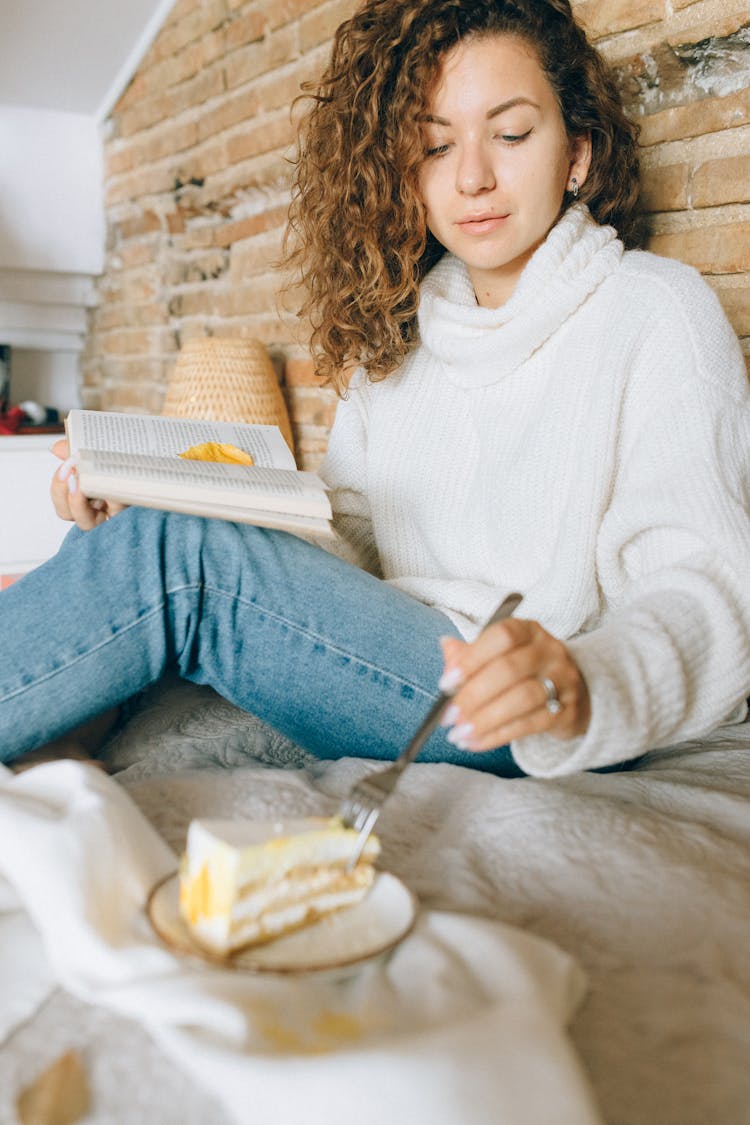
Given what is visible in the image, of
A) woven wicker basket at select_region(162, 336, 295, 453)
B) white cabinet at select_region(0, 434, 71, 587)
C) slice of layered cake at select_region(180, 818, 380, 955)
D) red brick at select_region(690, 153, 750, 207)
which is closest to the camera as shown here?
slice of layered cake at select_region(180, 818, 380, 955)

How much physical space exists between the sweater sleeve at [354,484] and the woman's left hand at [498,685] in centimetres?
74

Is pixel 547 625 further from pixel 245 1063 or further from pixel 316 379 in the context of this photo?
pixel 316 379

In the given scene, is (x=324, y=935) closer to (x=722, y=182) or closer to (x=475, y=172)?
(x=475, y=172)

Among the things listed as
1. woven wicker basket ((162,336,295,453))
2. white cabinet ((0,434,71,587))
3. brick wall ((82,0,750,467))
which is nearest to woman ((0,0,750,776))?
brick wall ((82,0,750,467))

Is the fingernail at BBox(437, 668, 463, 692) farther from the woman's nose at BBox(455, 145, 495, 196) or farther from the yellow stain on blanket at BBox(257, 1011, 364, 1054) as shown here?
the woman's nose at BBox(455, 145, 495, 196)

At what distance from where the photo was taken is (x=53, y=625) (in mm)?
974

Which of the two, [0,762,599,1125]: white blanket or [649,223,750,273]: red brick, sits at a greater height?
[649,223,750,273]: red brick

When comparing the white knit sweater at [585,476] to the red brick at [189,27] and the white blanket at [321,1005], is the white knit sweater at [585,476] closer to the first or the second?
the white blanket at [321,1005]

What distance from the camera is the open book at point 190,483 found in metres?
0.98

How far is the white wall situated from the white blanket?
262 cm

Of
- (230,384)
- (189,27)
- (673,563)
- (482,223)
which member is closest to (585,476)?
(673,563)

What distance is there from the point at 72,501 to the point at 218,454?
18 centimetres

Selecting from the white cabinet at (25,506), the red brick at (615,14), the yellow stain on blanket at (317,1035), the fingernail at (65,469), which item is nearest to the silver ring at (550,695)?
the yellow stain on blanket at (317,1035)

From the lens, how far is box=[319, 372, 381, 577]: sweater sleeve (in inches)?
58.1
